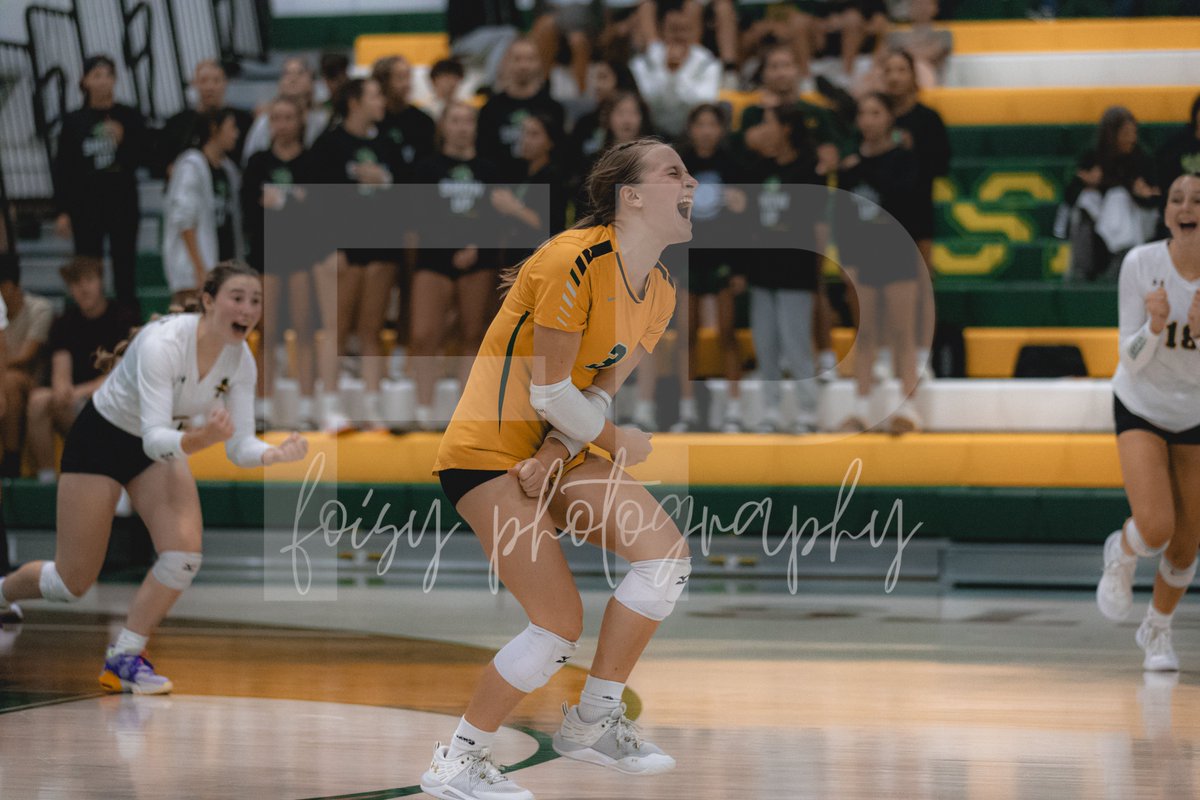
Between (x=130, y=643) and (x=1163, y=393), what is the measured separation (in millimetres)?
3983

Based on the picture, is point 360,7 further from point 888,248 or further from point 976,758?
point 976,758

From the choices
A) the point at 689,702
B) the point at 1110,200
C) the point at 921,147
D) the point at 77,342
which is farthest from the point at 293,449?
A: the point at 1110,200

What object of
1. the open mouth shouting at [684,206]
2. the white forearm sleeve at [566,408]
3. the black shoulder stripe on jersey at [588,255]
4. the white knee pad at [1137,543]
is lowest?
the white knee pad at [1137,543]

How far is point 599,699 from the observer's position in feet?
14.0

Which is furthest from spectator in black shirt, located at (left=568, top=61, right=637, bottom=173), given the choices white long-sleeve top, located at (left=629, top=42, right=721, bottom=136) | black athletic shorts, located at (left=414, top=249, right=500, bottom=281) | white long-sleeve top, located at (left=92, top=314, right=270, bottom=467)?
white long-sleeve top, located at (left=92, top=314, right=270, bottom=467)

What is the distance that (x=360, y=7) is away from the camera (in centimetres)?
1373

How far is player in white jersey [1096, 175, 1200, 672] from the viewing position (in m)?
5.75

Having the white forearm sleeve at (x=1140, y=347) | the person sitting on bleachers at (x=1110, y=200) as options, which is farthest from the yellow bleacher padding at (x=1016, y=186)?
the white forearm sleeve at (x=1140, y=347)

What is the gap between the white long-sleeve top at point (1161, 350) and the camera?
5777 millimetres

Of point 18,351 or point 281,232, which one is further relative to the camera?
point 18,351

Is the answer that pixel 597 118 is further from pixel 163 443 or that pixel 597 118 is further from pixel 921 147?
pixel 163 443

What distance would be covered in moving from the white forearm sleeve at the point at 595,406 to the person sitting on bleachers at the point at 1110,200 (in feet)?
18.3

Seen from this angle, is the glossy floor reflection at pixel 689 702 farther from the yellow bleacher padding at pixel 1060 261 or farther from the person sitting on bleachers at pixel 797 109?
the yellow bleacher padding at pixel 1060 261

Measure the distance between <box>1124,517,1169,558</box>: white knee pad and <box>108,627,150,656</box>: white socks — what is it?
3769 millimetres
